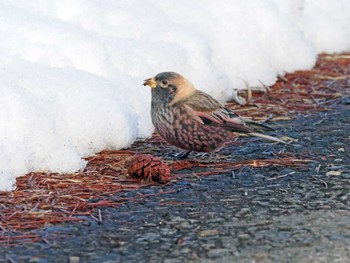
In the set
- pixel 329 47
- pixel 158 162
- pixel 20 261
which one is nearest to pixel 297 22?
pixel 329 47

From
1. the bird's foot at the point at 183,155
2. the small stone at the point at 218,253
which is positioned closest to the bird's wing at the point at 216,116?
the bird's foot at the point at 183,155

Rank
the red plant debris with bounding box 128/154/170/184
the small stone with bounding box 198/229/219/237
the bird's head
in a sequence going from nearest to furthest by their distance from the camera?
the small stone with bounding box 198/229/219/237, the red plant debris with bounding box 128/154/170/184, the bird's head

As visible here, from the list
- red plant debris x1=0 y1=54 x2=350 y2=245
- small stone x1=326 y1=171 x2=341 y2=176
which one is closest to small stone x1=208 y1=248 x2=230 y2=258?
red plant debris x1=0 y1=54 x2=350 y2=245

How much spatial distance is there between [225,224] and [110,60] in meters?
2.96

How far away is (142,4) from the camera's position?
27.7 ft

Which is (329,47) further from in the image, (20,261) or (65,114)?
(20,261)

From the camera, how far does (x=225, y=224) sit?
179 inches

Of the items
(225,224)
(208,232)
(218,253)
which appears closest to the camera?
(218,253)

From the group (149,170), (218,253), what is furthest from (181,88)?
(218,253)

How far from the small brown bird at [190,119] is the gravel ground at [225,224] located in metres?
0.53

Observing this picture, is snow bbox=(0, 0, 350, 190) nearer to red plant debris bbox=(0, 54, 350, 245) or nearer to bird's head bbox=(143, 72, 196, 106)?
red plant debris bbox=(0, 54, 350, 245)

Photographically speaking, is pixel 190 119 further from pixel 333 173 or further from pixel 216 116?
pixel 333 173

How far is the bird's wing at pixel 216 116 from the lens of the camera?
6.21 meters

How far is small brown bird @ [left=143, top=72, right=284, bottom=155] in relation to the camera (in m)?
6.13
